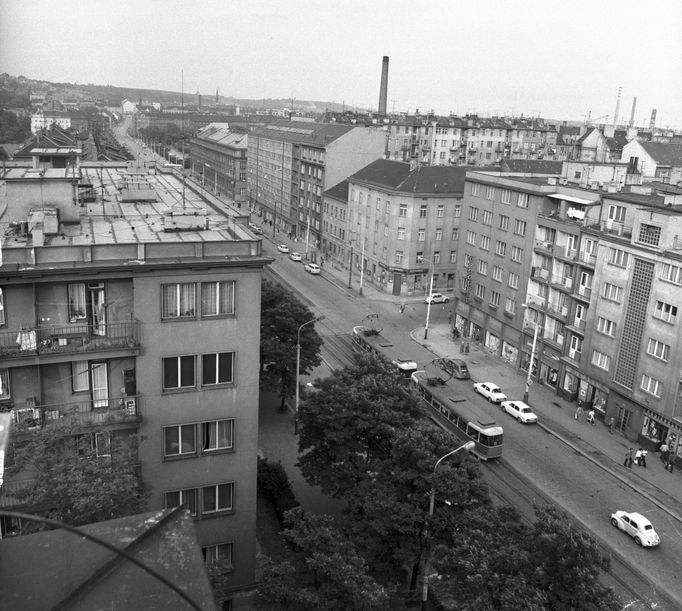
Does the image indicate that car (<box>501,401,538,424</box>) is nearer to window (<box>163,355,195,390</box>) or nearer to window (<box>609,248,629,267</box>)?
window (<box>609,248,629,267</box>)

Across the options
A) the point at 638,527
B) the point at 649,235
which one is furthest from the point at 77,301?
the point at 649,235

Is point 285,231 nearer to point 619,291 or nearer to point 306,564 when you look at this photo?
point 619,291

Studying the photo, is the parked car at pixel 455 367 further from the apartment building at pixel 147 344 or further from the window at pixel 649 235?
the apartment building at pixel 147 344

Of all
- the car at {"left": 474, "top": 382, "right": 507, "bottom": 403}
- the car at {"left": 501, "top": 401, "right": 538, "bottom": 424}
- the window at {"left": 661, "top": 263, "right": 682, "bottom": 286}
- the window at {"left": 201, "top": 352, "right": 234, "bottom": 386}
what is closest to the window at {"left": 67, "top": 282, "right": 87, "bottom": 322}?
the window at {"left": 201, "top": 352, "right": 234, "bottom": 386}

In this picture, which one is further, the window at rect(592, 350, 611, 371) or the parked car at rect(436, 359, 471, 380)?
the parked car at rect(436, 359, 471, 380)

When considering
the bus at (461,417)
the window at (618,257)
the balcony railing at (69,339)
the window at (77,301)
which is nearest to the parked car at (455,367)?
the bus at (461,417)

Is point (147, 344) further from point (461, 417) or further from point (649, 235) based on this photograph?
point (649, 235)

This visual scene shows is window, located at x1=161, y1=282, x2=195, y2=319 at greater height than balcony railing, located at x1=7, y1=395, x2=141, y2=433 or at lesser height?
greater
